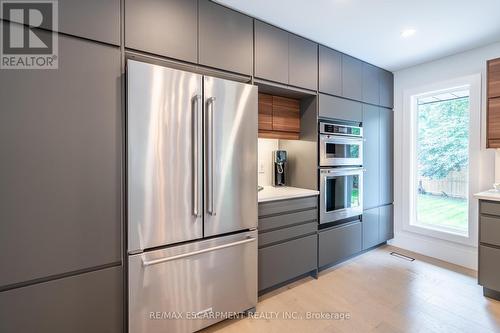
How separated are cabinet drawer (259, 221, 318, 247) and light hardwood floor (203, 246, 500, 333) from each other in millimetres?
559

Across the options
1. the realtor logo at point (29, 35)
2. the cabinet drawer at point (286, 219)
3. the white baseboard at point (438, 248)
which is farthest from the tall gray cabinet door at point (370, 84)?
the realtor logo at point (29, 35)

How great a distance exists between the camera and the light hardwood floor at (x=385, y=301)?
6.16ft

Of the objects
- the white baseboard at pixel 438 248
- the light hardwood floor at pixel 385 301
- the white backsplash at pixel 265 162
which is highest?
the white backsplash at pixel 265 162

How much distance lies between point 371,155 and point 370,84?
969mm

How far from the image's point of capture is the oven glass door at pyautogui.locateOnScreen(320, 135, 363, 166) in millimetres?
2713

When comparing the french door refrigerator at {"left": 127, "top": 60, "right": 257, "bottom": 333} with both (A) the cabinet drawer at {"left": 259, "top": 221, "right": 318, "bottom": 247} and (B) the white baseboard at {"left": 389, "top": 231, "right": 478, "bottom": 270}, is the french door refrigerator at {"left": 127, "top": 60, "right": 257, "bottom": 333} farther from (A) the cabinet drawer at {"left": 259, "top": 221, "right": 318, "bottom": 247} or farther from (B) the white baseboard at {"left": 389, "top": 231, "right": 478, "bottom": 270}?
(B) the white baseboard at {"left": 389, "top": 231, "right": 478, "bottom": 270}

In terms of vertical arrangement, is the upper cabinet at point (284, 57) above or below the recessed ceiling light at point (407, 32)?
below

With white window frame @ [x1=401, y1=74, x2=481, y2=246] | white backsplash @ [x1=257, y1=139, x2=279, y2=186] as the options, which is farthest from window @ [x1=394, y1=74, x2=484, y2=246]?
white backsplash @ [x1=257, y1=139, x2=279, y2=186]

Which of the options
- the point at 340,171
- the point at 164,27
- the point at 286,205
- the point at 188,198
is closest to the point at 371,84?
the point at 340,171

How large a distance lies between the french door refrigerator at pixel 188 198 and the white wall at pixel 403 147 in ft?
8.76

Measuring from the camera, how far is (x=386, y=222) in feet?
11.5

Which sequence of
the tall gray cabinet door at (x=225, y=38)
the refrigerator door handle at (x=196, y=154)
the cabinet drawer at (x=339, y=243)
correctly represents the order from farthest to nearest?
the cabinet drawer at (x=339, y=243), the tall gray cabinet door at (x=225, y=38), the refrigerator door handle at (x=196, y=154)

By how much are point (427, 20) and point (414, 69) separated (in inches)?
52.8

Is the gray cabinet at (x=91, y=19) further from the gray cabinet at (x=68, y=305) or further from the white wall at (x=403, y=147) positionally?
the white wall at (x=403, y=147)
